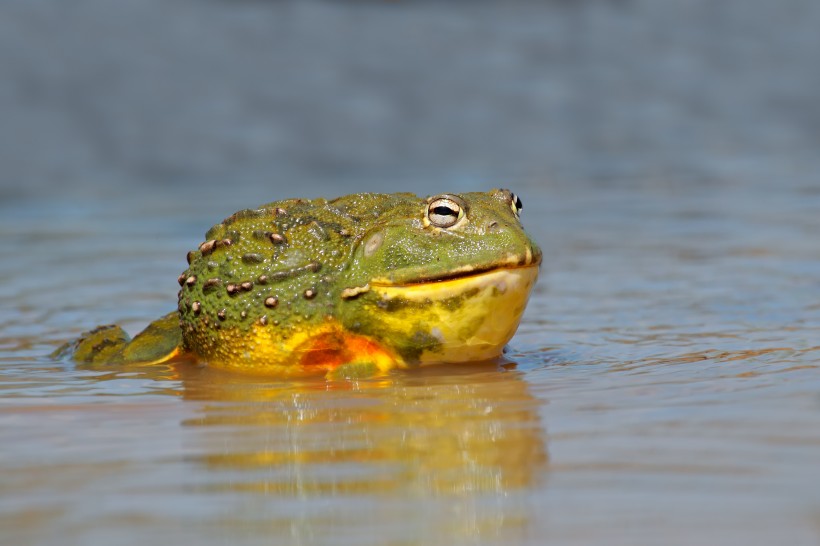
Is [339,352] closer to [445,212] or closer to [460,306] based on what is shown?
[460,306]

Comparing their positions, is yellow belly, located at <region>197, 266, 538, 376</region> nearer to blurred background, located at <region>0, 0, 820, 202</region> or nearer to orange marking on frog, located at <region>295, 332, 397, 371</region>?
orange marking on frog, located at <region>295, 332, 397, 371</region>

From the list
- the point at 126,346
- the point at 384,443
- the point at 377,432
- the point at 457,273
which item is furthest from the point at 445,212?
the point at 126,346

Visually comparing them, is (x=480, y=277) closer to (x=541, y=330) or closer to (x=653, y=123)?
(x=541, y=330)

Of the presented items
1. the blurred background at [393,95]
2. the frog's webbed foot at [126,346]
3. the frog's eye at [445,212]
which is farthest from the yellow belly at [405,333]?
the blurred background at [393,95]

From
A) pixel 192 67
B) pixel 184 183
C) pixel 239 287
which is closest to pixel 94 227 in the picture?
pixel 184 183

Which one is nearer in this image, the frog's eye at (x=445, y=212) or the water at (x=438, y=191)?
the water at (x=438, y=191)

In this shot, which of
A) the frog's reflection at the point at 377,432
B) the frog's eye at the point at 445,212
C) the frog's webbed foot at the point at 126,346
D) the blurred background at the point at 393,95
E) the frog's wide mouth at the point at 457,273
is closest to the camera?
the frog's reflection at the point at 377,432

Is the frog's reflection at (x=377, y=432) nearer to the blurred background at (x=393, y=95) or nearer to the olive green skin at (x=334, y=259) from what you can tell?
the olive green skin at (x=334, y=259)
